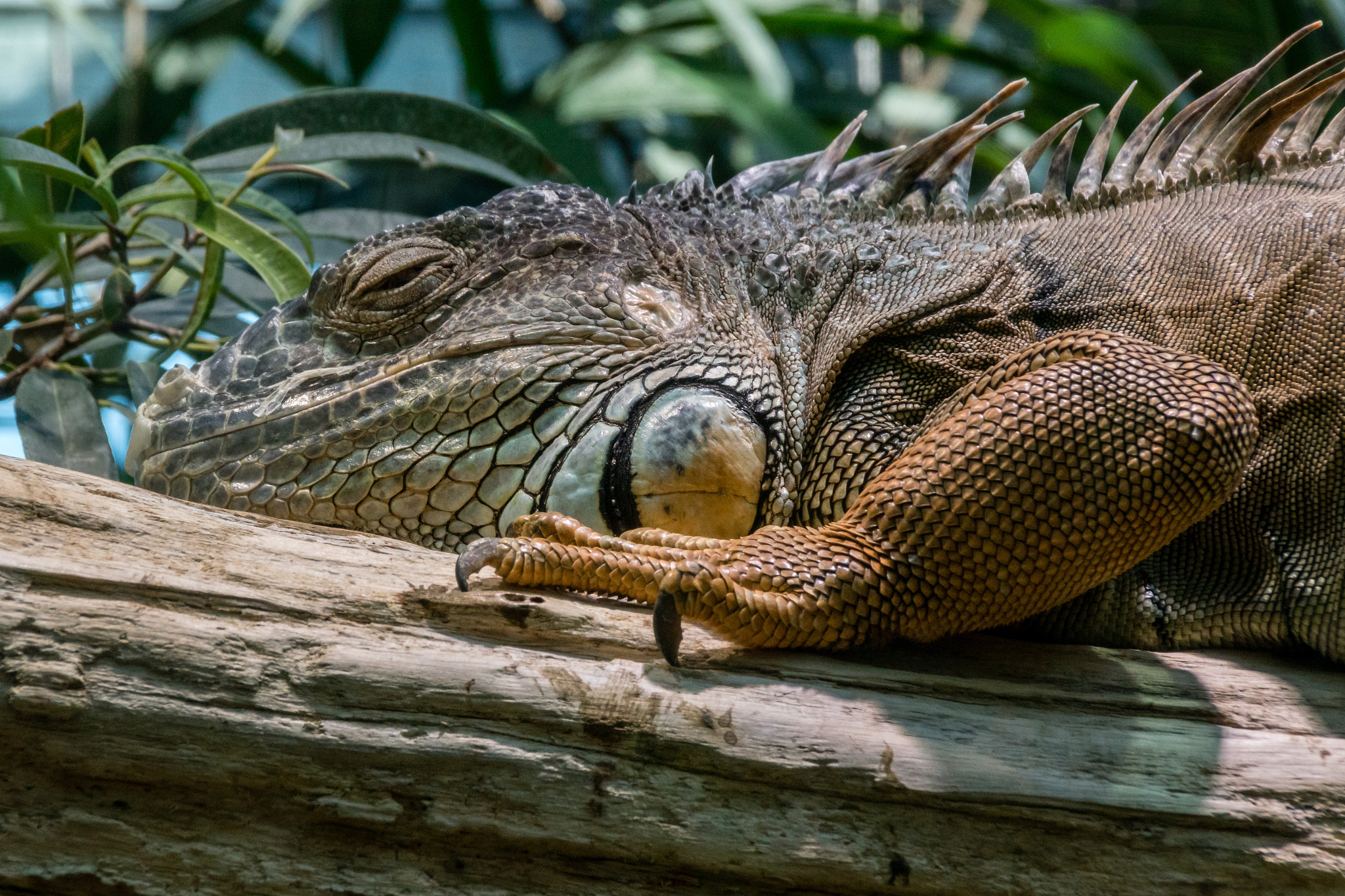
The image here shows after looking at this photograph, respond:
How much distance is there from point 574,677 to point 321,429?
95cm

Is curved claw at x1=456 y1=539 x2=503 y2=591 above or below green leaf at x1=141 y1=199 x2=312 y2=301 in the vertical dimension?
below

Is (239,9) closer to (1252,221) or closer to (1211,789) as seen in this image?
(1252,221)

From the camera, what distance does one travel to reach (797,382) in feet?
8.27

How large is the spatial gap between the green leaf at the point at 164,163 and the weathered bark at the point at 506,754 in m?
1.12

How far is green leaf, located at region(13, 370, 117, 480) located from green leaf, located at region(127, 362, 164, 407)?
102 millimetres

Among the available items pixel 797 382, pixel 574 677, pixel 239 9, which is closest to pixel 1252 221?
pixel 797 382

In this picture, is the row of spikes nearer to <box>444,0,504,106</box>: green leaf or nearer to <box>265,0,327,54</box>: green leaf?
<box>444,0,504,106</box>: green leaf

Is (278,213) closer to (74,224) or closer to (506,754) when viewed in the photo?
(74,224)

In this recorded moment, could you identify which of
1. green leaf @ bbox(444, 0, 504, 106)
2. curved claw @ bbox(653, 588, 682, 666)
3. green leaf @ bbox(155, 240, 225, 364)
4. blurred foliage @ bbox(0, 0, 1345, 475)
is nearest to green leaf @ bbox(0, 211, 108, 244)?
blurred foliage @ bbox(0, 0, 1345, 475)

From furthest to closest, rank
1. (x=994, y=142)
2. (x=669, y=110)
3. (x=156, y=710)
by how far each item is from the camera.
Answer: (x=994, y=142) → (x=669, y=110) → (x=156, y=710)

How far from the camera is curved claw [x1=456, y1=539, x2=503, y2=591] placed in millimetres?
1860

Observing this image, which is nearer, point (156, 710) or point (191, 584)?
point (156, 710)

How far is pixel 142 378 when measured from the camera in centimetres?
288

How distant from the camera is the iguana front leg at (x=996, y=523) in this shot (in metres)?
1.96
